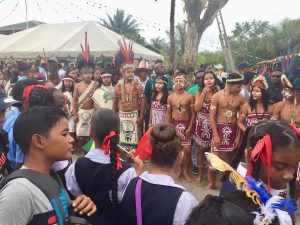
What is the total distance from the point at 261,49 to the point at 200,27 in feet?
55.4

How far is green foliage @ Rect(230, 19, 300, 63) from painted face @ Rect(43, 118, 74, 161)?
2926cm

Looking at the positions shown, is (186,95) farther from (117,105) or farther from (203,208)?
(203,208)

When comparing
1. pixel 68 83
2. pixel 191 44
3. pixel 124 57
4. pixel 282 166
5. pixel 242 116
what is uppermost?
pixel 191 44

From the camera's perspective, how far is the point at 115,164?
2.43m

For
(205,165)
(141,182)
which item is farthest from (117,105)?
(141,182)

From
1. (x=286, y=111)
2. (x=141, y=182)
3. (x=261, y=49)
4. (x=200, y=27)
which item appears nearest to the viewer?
(x=141, y=182)

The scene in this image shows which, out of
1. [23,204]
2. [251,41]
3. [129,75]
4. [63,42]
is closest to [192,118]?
[129,75]

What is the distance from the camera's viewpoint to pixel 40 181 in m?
1.62

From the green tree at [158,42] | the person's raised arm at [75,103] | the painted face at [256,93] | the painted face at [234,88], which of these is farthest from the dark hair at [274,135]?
the green tree at [158,42]

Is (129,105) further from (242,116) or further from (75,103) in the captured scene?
(242,116)

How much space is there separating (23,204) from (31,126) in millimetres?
446

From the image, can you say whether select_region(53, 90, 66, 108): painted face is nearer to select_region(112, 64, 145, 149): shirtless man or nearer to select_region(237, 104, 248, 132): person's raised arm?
select_region(237, 104, 248, 132): person's raised arm

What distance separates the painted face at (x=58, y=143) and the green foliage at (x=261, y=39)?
29.3m

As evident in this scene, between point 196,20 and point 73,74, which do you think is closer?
point 73,74
